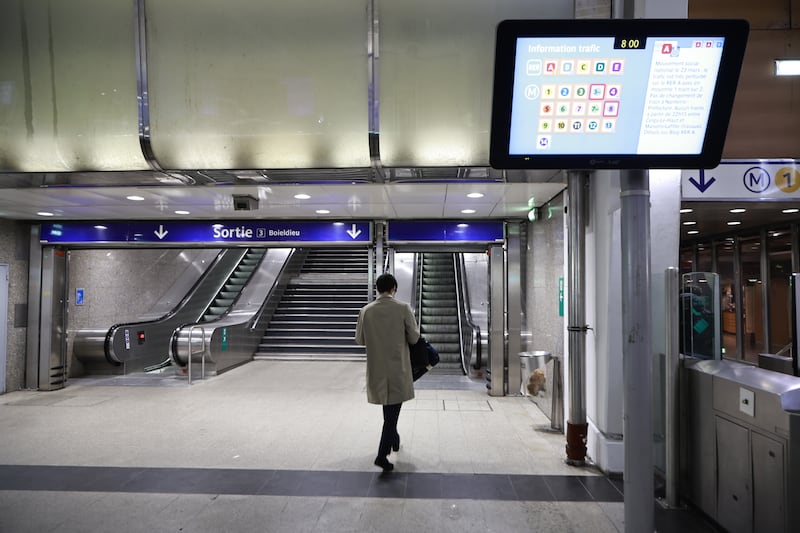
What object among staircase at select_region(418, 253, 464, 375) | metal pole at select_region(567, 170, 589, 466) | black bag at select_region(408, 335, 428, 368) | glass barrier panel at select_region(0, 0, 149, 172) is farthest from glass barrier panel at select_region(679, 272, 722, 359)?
staircase at select_region(418, 253, 464, 375)

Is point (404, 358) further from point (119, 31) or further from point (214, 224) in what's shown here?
point (214, 224)

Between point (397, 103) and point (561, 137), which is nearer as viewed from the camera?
point (561, 137)

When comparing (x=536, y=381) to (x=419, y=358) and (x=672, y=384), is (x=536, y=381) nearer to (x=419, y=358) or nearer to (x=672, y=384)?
(x=419, y=358)

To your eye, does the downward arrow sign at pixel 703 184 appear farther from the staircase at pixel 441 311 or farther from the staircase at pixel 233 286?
the staircase at pixel 233 286

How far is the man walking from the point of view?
394 centimetres

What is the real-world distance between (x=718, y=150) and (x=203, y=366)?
26.6ft

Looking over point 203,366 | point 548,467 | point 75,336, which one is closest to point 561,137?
point 548,467

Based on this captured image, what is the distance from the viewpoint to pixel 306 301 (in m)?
12.5

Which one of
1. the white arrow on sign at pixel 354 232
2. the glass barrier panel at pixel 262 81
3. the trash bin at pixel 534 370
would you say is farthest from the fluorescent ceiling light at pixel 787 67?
the white arrow on sign at pixel 354 232

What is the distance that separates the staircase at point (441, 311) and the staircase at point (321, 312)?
62.0 inches

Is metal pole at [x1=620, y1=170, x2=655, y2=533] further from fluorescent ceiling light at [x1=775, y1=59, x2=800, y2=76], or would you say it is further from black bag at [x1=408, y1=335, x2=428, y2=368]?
fluorescent ceiling light at [x1=775, y1=59, x2=800, y2=76]

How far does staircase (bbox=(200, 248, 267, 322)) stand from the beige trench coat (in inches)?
325

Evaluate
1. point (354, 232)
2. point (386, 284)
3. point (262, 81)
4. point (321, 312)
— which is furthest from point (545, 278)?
point (321, 312)

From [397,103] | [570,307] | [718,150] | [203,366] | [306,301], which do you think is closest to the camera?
[718,150]
